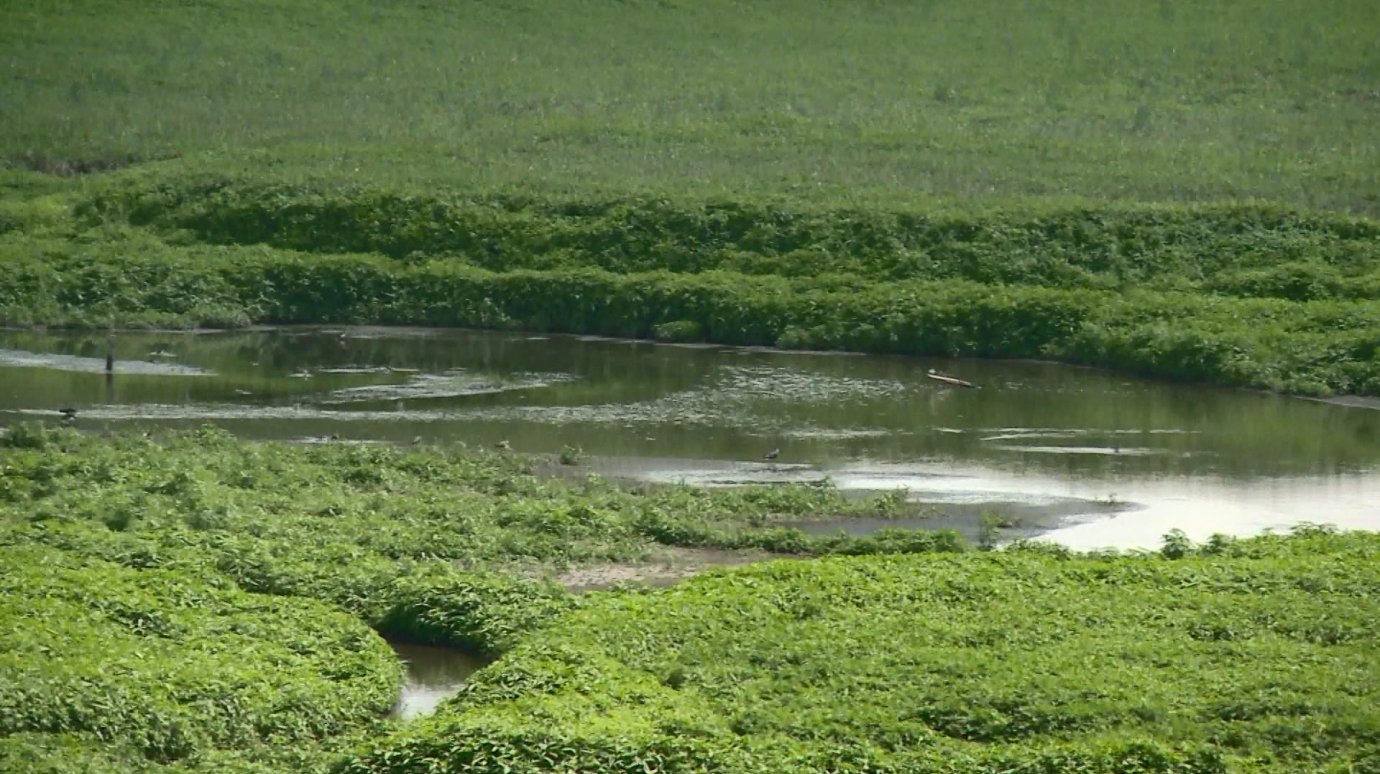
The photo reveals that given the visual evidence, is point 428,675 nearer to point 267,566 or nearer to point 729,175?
point 267,566

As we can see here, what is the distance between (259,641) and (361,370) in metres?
21.6

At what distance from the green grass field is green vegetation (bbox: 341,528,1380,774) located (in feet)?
96.7

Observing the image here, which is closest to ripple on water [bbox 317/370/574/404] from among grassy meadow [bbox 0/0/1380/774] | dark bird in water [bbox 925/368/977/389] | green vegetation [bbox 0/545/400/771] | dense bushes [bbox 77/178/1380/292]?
grassy meadow [bbox 0/0/1380/774]

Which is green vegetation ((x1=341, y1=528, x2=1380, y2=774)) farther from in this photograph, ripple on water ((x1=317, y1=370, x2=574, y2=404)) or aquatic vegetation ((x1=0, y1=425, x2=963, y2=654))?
ripple on water ((x1=317, y1=370, x2=574, y2=404))

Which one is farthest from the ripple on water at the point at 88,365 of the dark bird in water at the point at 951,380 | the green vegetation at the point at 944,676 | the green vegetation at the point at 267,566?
the green vegetation at the point at 944,676

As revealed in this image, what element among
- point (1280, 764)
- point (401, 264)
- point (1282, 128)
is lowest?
point (1280, 764)

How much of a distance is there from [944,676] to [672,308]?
2794 centimetres

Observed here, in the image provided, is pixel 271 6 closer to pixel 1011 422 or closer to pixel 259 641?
pixel 1011 422

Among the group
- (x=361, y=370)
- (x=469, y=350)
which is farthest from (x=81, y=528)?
(x=469, y=350)

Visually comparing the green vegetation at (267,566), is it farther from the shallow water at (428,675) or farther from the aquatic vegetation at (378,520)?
the shallow water at (428,675)

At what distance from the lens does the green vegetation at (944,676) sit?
19.1m

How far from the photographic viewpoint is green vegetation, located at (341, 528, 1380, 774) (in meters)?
19.1

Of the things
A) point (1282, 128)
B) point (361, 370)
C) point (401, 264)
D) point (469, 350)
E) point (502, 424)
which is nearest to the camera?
point (502, 424)

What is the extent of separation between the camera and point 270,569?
25.3 metres
